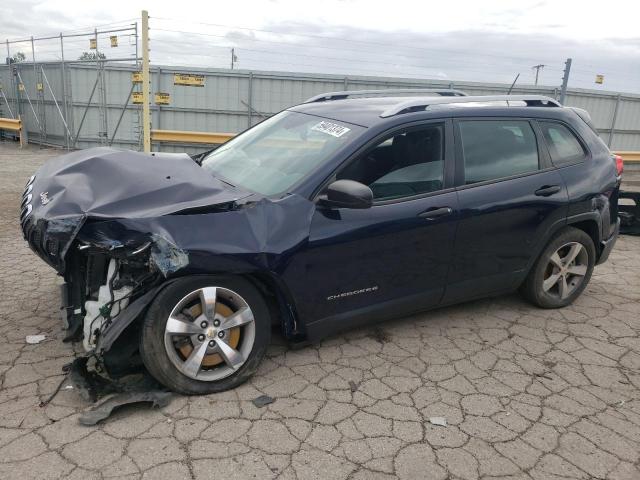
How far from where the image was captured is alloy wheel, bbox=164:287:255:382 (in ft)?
9.70

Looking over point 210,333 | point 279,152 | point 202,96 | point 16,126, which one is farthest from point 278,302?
point 16,126

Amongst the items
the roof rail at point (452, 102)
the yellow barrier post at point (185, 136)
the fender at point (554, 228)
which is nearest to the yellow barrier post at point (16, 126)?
the yellow barrier post at point (185, 136)

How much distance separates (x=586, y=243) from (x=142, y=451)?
3.77 metres

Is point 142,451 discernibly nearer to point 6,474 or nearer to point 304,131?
point 6,474

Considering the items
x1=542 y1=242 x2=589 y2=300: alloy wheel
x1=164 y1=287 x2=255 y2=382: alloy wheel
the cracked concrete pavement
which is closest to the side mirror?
x1=164 y1=287 x2=255 y2=382: alloy wheel

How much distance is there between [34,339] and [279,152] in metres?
2.11

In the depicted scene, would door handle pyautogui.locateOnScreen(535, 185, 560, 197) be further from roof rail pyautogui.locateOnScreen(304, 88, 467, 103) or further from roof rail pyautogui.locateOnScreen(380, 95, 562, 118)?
roof rail pyautogui.locateOnScreen(304, 88, 467, 103)

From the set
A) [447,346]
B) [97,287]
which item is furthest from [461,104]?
[97,287]

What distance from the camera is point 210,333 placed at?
3.03m

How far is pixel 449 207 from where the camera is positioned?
143 inches

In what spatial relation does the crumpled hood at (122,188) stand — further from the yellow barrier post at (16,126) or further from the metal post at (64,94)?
the yellow barrier post at (16,126)

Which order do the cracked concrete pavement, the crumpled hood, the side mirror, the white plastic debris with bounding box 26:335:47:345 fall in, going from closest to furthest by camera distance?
the cracked concrete pavement, the crumpled hood, the side mirror, the white plastic debris with bounding box 26:335:47:345

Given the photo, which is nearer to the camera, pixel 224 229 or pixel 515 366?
pixel 224 229

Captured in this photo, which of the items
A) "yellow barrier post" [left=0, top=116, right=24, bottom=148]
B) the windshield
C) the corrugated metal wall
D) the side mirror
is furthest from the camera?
"yellow barrier post" [left=0, top=116, right=24, bottom=148]
